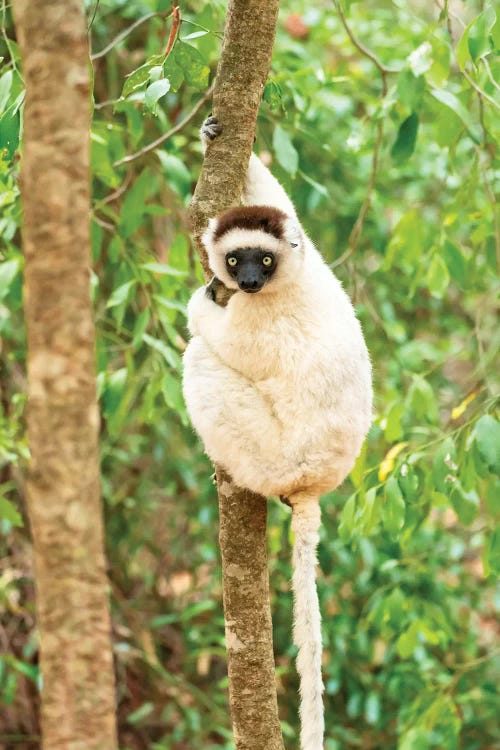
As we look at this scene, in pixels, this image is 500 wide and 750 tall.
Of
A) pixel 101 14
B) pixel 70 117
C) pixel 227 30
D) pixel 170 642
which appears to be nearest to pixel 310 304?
pixel 227 30

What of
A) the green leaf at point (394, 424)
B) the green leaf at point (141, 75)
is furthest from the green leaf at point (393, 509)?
the green leaf at point (141, 75)

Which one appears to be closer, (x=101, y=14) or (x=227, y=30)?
(x=227, y=30)

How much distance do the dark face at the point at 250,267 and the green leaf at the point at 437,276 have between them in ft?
4.93

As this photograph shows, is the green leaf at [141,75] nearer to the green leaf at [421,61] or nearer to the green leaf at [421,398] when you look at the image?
the green leaf at [421,61]

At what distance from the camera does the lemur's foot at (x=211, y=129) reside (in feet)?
10.2

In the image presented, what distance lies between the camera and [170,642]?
285 inches

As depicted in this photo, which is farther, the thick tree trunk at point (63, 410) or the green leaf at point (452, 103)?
the green leaf at point (452, 103)

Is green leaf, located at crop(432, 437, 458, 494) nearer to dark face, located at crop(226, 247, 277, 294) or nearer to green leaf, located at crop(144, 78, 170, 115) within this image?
dark face, located at crop(226, 247, 277, 294)

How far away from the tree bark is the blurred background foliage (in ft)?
2.79

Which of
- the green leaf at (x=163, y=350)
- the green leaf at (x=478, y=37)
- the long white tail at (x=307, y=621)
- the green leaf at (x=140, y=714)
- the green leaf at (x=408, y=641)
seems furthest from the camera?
the green leaf at (x=140, y=714)

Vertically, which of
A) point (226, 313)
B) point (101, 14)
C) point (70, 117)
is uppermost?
point (101, 14)

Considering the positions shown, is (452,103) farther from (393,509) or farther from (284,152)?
(393,509)

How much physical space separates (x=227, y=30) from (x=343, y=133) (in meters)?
3.40

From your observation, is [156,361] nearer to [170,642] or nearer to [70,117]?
[70,117]
